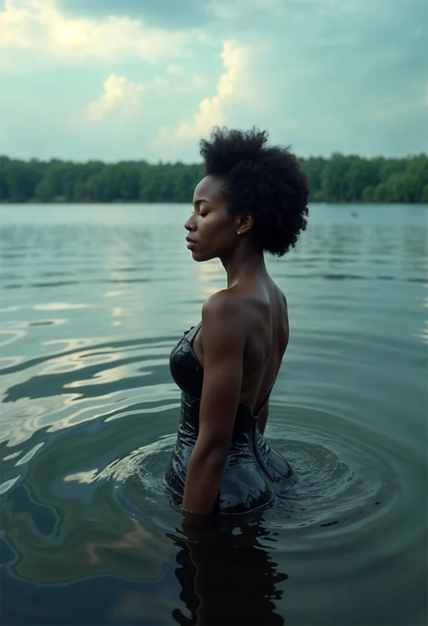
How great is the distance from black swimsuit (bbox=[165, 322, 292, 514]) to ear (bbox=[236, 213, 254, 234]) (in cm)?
56

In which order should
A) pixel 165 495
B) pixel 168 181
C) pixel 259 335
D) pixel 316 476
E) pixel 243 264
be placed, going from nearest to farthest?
pixel 259 335
pixel 243 264
pixel 165 495
pixel 316 476
pixel 168 181

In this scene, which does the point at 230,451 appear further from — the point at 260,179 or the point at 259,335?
the point at 260,179

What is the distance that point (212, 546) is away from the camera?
3.37m

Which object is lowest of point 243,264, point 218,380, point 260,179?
point 218,380

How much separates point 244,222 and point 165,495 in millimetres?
1742

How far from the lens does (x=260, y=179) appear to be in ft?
10.2

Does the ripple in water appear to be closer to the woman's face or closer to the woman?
the woman

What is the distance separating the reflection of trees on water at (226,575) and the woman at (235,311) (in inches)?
5.0

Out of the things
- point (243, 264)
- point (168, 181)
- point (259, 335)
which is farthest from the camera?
point (168, 181)

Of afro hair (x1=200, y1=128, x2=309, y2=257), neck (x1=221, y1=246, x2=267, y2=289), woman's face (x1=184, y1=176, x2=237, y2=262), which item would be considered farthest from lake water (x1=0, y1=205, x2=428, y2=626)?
afro hair (x1=200, y1=128, x2=309, y2=257)

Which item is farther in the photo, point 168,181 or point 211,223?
point 168,181

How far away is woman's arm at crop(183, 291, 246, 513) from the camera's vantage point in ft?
9.85

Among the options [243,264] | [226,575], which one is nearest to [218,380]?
[243,264]

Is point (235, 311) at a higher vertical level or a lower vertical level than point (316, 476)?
higher
